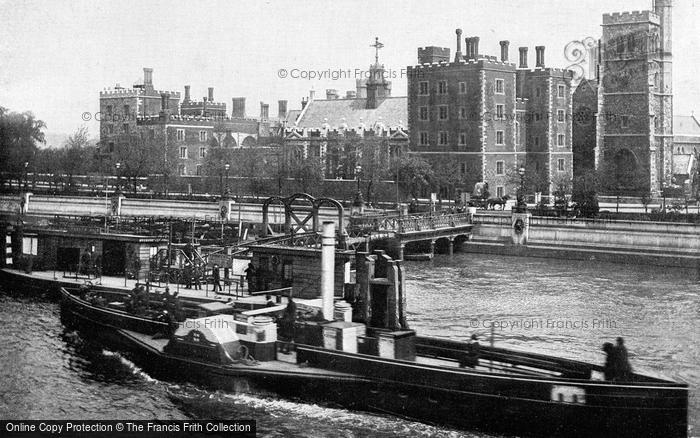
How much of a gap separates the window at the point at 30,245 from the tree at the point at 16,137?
10.8 meters

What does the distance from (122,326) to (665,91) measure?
6166 cm

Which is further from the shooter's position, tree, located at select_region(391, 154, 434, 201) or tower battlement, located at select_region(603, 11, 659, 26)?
tower battlement, located at select_region(603, 11, 659, 26)

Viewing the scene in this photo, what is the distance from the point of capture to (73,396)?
25.2 metres

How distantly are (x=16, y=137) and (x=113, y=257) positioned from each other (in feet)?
71.0

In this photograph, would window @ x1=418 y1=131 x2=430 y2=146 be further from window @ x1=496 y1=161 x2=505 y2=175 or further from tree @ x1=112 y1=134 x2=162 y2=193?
tree @ x1=112 y1=134 x2=162 y2=193

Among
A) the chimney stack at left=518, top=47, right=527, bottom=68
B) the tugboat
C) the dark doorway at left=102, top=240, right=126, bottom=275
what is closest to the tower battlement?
the chimney stack at left=518, top=47, right=527, bottom=68

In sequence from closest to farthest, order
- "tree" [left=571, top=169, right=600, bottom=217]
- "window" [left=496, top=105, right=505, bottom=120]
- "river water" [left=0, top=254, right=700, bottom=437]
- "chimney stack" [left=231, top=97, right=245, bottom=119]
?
1. "river water" [left=0, top=254, right=700, bottom=437]
2. "tree" [left=571, top=169, right=600, bottom=217]
3. "window" [left=496, top=105, right=505, bottom=120]
4. "chimney stack" [left=231, top=97, right=245, bottom=119]

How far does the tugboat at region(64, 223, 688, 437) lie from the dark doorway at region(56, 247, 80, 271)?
1525 centimetres

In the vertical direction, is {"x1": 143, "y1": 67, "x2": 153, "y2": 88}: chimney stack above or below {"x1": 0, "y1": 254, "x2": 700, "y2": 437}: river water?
above

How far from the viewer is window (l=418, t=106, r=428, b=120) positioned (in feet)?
247

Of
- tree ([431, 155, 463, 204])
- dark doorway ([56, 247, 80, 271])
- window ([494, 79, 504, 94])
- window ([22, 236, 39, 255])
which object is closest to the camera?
dark doorway ([56, 247, 80, 271])

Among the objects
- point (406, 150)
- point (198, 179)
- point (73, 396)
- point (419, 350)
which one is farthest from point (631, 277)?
point (198, 179)

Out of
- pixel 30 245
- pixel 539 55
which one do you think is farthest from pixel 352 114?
pixel 30 245

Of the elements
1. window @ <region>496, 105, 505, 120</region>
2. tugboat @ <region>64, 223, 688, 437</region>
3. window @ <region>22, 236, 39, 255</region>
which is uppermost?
window @ <region>496, 105, 505, 120</region>
